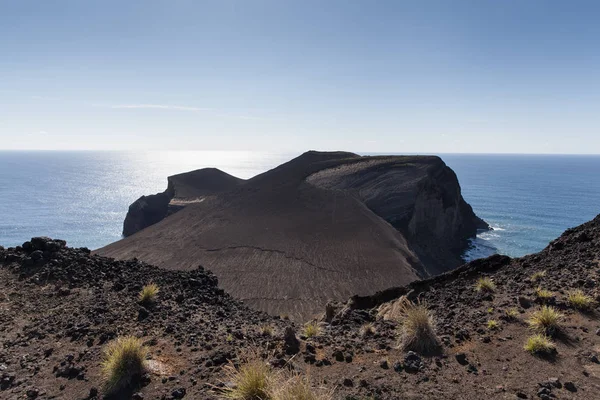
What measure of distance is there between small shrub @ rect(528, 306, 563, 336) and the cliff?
14.8 meters

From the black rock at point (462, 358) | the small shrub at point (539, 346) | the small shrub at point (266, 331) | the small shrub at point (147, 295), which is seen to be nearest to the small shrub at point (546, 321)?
the small shrub at point (539, 346)

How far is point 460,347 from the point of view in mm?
6715

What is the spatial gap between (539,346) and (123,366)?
6.95 metres

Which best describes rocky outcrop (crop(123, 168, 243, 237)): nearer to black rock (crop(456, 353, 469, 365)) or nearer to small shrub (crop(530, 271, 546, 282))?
small shrub (crop(530, 271, 546, 282))

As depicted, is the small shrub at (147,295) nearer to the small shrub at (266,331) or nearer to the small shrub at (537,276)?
the small shrub at (266,331)

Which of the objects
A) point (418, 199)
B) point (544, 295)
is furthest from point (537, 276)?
point (418, 199)

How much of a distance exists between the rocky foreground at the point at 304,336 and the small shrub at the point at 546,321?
0.13 m

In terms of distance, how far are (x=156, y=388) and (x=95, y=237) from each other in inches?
2490

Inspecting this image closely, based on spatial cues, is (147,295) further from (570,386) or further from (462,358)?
(570,386)

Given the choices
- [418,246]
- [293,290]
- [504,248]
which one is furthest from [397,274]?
[504,248]

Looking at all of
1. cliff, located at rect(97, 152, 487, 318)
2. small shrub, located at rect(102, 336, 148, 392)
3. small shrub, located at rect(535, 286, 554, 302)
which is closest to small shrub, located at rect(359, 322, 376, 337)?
small shrub, located at rect(535, 286, 554, 302)

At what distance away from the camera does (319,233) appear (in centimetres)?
3647

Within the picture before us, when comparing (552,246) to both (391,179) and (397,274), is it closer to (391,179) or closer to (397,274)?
(397,274)

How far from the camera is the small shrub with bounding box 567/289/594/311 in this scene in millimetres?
7270
